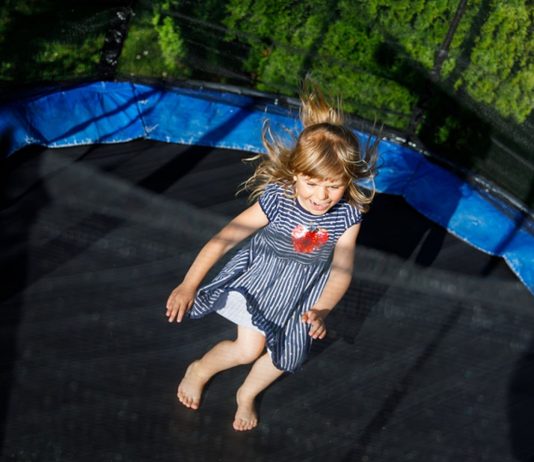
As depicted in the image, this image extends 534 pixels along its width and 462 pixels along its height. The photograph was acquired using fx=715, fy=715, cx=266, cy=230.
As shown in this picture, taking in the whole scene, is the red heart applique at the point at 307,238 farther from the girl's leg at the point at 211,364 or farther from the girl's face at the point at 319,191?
the girl's leg at the point at 211,364

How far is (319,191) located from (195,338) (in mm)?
630

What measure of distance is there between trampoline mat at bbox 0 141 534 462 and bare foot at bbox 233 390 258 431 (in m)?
0.02

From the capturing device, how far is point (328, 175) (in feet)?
4.80

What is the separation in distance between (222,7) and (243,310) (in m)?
1.57

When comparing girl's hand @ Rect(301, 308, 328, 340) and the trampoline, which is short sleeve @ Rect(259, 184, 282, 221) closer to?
girl's hand @ Rect(301, 308, 328, 340)

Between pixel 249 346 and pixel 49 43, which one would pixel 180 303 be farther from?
pixel 49 43

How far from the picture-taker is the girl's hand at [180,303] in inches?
59.0

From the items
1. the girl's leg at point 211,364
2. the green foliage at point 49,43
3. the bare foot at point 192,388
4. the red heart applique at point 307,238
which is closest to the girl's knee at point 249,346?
the girl's leg at point 211,364

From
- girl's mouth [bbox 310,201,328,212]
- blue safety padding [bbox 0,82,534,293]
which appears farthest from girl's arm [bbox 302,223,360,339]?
blue safety padding [bbox 0,82,534,293]

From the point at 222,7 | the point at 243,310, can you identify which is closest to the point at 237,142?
the point at 222,7

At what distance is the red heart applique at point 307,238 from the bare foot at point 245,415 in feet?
1.28

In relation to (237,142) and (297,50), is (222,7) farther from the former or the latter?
(237,142)

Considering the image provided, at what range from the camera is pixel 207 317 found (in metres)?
1.98

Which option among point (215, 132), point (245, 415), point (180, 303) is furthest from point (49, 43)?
point (245, 415)
